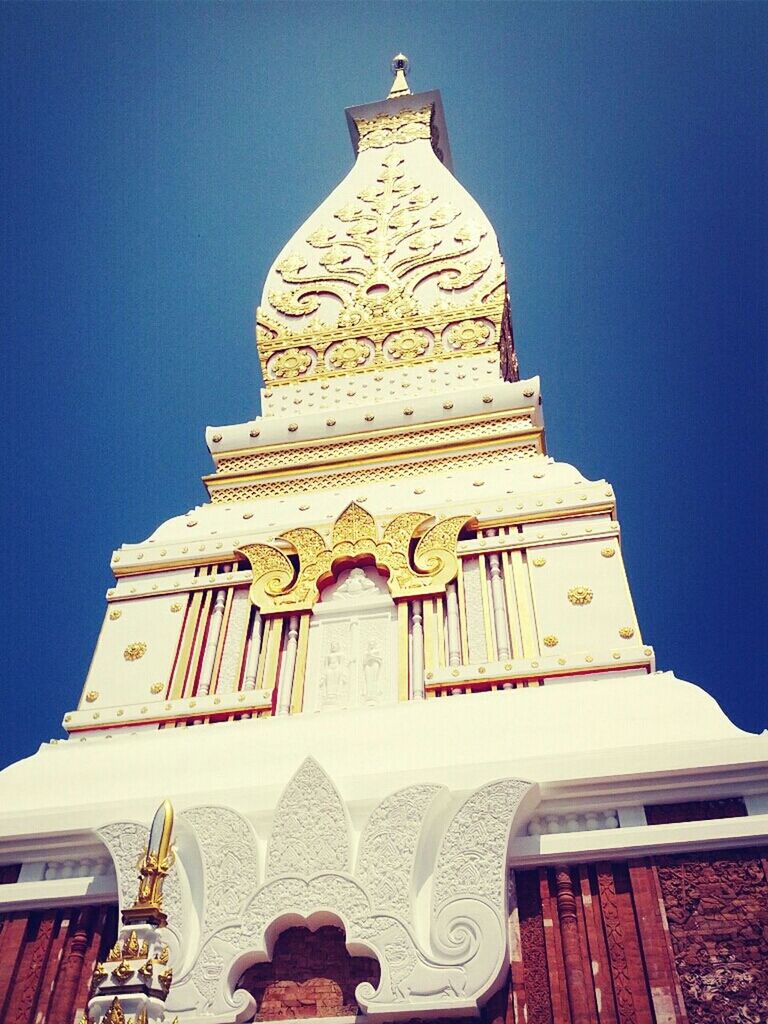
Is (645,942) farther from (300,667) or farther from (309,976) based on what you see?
(300,667)

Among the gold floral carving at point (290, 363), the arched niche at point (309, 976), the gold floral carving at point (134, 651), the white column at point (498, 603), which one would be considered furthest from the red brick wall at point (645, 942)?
the gold floral carving at point (290, 363)

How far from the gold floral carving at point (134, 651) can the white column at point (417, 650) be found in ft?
5.90

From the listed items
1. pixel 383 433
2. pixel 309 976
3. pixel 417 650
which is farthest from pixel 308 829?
pixel 383 433

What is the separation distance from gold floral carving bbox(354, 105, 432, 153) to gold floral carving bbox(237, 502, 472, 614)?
22.1 ft

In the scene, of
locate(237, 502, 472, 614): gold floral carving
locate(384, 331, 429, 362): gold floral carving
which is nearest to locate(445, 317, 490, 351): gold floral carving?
locate(384, 331, 429, 362): gold floral carving

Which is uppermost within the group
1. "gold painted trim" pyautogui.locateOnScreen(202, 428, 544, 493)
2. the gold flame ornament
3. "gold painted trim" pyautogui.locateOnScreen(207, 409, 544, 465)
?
"gold painted trim" pyautogui.locateOnScreen(207, 409, 544, 465)

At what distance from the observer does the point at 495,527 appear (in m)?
6.86

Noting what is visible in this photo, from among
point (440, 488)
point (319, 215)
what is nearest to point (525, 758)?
point (440, 488)

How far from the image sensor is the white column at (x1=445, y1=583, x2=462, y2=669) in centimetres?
607

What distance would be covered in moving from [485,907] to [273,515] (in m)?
3.79

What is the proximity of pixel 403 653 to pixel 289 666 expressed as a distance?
733 mm

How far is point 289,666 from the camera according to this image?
20.4 feet

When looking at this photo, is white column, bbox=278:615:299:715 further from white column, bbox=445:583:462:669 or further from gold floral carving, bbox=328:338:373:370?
gold floral carving, bbox=328:338:373:370

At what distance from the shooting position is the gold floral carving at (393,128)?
39.5ft
